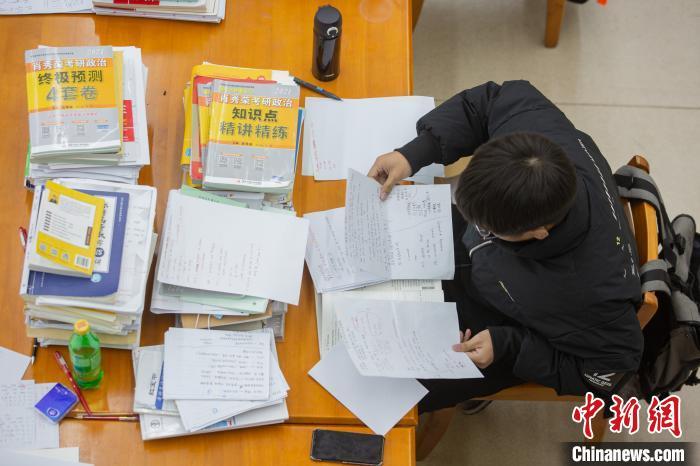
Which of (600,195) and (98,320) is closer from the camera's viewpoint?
(98,320)

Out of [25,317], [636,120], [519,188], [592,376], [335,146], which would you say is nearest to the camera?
[519,188]

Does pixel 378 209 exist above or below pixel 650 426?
above

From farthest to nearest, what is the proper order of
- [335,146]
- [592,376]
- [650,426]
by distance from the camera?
[650,426]
[335,146]
[592,376]

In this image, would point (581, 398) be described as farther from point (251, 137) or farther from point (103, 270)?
point (103, 270)

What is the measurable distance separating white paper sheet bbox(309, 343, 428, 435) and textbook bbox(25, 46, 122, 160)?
59 cm

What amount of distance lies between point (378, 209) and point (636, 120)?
1.57m

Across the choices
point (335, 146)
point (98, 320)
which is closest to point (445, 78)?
point (335, 146)

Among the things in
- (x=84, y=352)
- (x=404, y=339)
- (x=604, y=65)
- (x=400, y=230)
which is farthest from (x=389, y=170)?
(x=604, y=65)

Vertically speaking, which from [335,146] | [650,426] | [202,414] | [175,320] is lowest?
[650,426]

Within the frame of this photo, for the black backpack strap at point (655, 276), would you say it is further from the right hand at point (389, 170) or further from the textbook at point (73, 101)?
the textbook at point (73, 101)

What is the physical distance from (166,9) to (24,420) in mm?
944

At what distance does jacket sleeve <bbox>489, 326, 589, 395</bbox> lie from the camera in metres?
1.51

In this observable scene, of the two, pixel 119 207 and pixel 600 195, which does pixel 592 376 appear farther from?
pixel 119 207

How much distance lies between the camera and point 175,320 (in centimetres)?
144
